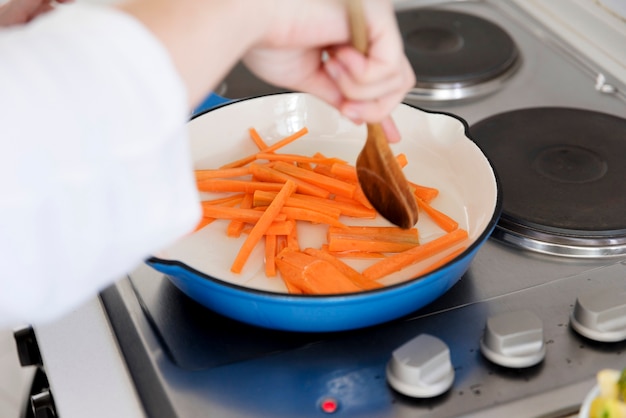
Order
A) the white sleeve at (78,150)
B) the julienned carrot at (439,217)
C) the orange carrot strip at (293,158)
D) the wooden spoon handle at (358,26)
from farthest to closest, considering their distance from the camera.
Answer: the orange carrot strip at (293,158) < the julienned carrot at (439,217) < the wooden spoon handle at (358,26) < the white sleeve at (78,150)

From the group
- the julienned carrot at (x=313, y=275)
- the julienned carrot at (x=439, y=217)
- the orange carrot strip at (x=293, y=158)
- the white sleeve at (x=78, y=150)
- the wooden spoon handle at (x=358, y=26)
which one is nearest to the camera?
the white sleeve at (x=78, y=150)

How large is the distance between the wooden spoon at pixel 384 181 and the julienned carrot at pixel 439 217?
0.14 feet

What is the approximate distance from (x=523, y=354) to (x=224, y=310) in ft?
0.95

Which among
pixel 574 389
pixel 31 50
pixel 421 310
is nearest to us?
pixel 31 50

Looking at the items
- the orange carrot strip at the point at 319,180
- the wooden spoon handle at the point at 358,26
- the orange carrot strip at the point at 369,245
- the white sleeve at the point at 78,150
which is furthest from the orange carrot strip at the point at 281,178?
the white sleeve at the point at 78,150

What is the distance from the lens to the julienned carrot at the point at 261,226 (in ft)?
2.79

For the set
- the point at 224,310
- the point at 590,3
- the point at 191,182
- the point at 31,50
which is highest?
the point at 31,50

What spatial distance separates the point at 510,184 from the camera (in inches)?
Answer: 37.9

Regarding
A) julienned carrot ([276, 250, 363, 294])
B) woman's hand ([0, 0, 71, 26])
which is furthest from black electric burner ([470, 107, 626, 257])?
woman's hand ([0, 0, 71, 26])

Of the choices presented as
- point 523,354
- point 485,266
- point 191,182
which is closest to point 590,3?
point 485,266

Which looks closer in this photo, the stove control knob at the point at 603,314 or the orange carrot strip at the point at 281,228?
the stove control knob at the point at 603,314

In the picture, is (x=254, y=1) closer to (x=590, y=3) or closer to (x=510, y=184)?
(x=510, y=184)

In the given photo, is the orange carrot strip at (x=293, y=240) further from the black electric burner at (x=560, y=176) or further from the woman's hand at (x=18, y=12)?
the woman's hand at (x=18, y=12)

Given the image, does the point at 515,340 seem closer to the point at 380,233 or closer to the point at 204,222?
the point at 380,233
